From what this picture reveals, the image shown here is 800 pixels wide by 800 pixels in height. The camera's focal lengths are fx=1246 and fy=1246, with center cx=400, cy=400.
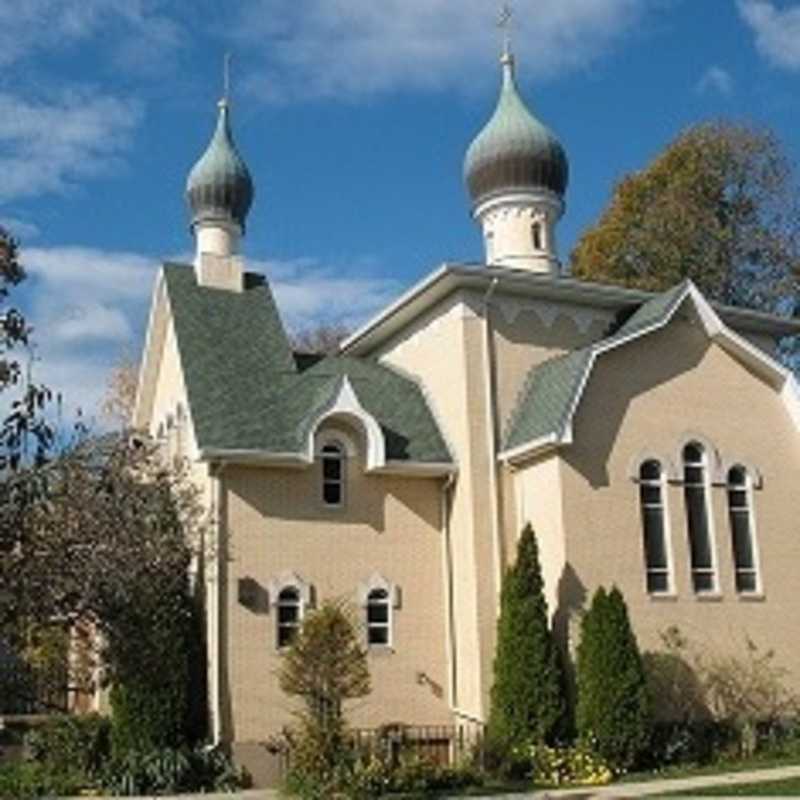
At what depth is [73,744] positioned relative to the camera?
68.9 ft

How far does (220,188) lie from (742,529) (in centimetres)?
1309

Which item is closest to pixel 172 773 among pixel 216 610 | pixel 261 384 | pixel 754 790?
pixel 216 610

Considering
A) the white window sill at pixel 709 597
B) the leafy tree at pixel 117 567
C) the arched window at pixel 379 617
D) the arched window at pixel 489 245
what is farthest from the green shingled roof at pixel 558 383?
the leafy tree at pixel 117 567

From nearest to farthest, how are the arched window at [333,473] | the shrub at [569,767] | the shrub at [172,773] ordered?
the shrub at [569,767]
the shrub at [172,773]
the arched window at [333,473]

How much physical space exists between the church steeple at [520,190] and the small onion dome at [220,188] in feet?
16.8

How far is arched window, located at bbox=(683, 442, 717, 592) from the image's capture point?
21219 millimetres

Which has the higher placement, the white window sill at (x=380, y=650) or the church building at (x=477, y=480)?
the church building at (x=477, y=480)

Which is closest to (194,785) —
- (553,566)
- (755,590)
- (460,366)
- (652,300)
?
(553,566)

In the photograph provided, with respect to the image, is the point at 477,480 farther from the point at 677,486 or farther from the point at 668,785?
the point at 668,785

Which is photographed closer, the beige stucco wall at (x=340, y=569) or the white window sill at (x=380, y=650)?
the beige stucco wall at (x=340, y=569)

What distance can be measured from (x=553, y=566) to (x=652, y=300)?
222 inches

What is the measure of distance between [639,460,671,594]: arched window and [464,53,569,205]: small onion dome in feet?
25.2

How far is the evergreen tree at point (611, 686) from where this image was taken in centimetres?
1858

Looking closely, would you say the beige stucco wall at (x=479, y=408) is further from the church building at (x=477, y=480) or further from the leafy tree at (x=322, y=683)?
the leafy tree at (x=322, y=683)
